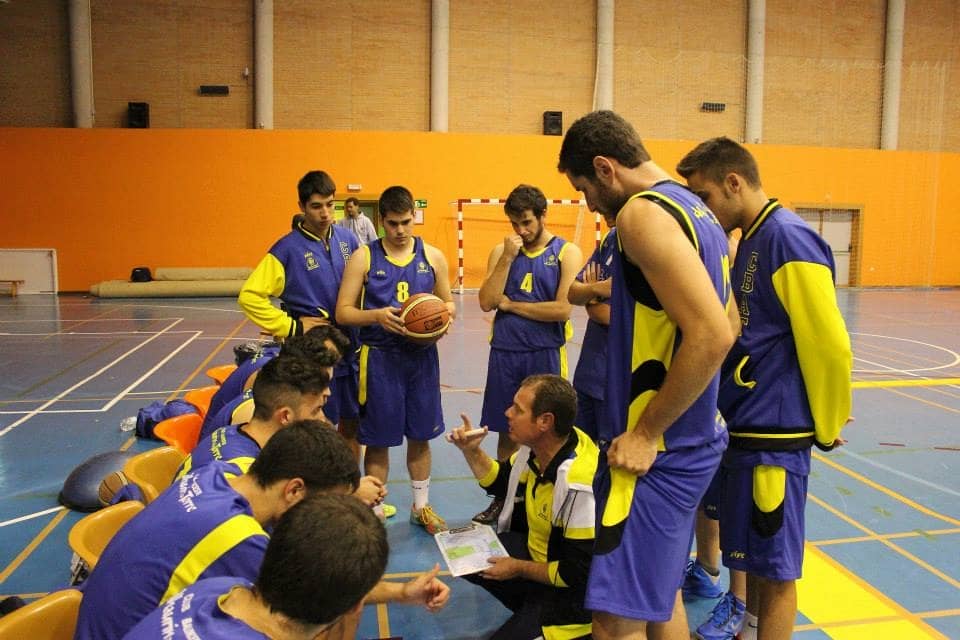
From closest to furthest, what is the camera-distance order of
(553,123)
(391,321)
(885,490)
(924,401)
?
(391,321), (885,490), (924,401), (553,123)

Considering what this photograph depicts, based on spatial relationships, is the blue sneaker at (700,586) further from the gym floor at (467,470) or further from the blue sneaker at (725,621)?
the blue sneaker at (725,621)

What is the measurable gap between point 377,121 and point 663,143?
301 inches

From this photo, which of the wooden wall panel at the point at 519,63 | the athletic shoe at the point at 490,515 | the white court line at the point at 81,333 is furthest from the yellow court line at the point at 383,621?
the wooden wall panel at the point at 519,63

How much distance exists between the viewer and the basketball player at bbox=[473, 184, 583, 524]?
15.4ft

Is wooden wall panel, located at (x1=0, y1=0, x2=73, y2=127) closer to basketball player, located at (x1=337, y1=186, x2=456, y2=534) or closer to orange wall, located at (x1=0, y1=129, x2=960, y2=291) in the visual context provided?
orange wall, located at (x1=0, y1=129, x2=960, y2=291)

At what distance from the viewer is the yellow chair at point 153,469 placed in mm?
3438

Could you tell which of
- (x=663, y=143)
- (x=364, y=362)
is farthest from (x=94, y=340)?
(x=663, y=143)

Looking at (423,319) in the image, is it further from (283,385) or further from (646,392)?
(646,392)

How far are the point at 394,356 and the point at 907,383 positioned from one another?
701cm

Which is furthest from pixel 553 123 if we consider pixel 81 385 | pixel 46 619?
pixel 46 619

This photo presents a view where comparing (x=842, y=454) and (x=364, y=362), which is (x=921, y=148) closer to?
(x=842, y=454)

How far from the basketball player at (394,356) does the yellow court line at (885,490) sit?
3108 millimetres

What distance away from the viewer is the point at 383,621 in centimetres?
345

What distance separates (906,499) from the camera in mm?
4984
